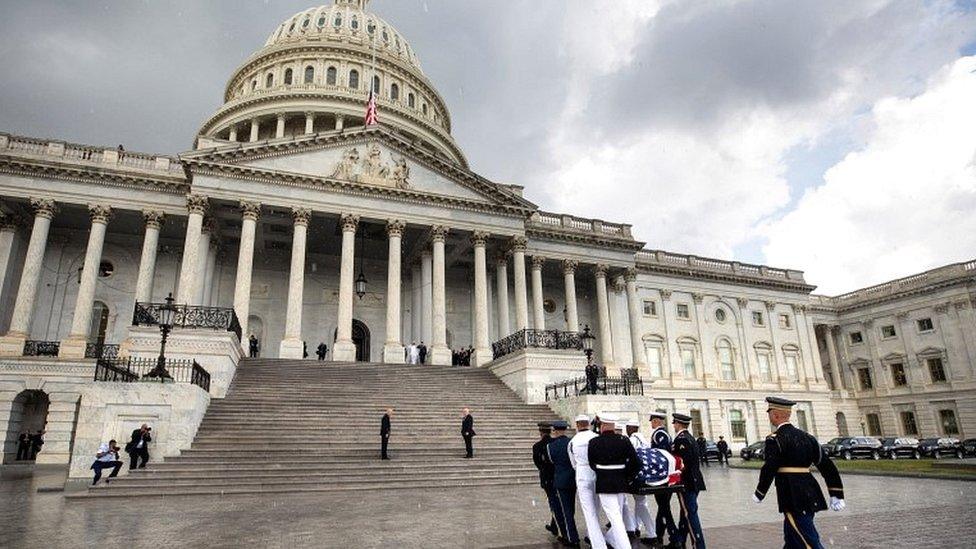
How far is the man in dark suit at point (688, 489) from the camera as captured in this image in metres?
7.26

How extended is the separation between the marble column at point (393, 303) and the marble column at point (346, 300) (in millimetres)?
1782

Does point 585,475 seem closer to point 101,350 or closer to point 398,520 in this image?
point 398,520

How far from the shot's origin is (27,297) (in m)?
28.7

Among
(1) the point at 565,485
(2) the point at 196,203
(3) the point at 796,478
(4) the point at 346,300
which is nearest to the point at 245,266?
(2) the point at 196,203

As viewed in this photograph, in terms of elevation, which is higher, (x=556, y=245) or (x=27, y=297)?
(x=556, y=245)

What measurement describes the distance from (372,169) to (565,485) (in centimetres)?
2728

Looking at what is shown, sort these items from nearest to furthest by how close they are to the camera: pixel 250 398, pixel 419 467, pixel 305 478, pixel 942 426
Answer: pixel 305 478 < pixel 419 467 < pixel 250 398 < pixel 942 426

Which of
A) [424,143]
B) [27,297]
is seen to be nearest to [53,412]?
[27,297]

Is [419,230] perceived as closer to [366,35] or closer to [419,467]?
[419,467]

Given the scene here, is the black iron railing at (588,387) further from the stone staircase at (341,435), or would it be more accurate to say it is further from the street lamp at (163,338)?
the street lamp at (163,338)

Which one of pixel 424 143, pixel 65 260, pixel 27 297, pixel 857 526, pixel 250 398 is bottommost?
pixel 857 526

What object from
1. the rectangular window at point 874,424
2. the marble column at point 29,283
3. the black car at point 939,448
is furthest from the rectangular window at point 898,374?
the marble column at point 29,283

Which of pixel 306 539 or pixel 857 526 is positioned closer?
pixel 306 539

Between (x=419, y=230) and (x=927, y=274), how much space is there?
44981mm
